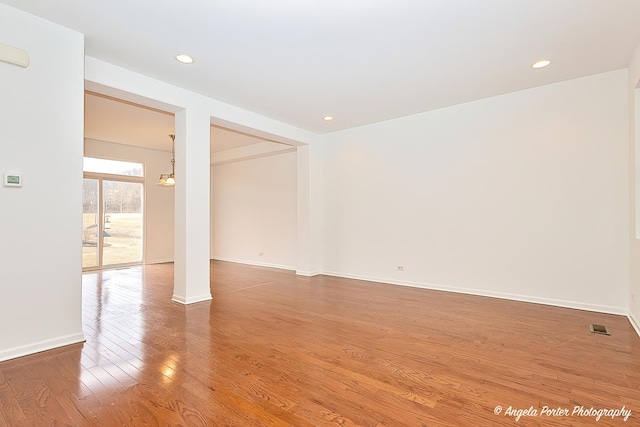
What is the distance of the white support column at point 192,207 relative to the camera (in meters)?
4.16

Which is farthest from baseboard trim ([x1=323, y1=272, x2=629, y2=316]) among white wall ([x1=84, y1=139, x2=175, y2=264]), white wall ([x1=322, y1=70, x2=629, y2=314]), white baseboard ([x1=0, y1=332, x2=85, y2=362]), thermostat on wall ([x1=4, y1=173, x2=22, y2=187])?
white wall ([x1=84, y1=139, x2=175, y2=264])

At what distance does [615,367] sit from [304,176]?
493 cm

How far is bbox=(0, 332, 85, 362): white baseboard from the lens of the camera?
2477 mm

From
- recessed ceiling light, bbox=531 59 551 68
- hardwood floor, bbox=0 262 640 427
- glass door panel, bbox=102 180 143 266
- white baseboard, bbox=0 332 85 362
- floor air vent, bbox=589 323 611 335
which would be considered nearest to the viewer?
hardwood floor, bbox=0 262 640 427

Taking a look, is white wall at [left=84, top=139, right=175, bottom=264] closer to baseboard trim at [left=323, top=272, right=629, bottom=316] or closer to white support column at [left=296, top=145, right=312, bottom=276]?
white support column at [left=296, top=145, right=312, bottom=276]

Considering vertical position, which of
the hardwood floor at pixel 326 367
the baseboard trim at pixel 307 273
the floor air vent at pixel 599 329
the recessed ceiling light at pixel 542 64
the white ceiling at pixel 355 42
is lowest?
the floor air vent at pixel 599 329

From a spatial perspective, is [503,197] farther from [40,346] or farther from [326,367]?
[40,346]

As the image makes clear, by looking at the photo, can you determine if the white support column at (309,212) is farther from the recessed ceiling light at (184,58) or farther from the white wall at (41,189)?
the white wall at (41,189)

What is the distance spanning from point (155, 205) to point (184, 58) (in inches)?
223

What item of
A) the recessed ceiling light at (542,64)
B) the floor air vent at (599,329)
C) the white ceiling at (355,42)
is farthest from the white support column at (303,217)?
the floor air vent at (599,329)

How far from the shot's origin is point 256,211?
7750 mm

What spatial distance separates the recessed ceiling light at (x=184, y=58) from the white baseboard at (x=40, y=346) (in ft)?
9.21

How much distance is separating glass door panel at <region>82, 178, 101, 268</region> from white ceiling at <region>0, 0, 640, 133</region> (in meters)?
4.66

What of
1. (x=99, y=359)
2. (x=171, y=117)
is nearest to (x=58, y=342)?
(x=99, y=359)
